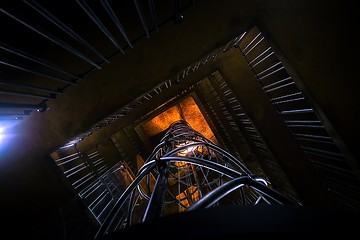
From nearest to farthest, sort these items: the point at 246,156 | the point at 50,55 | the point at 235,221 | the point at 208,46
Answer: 1. the point at 235,221
2. the point at 50,55
3. the point at 208,46
4. the point at 246,156

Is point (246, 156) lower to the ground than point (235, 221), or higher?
lower

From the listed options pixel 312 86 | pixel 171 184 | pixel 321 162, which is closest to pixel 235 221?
pixel 312 86

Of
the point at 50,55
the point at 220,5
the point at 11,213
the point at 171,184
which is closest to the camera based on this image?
the point at 50,55

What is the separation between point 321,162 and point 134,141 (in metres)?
7.38

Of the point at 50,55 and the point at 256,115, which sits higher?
the point at 50,55

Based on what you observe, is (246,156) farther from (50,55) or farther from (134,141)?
(50,55)

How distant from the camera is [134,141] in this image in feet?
33.3

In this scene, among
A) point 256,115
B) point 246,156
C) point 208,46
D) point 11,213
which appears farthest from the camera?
point 246,156

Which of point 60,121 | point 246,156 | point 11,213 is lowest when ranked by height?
point 246,156

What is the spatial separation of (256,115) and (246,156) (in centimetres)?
291

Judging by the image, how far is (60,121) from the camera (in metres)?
3.40

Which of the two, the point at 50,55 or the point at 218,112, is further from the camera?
the point at 218,112

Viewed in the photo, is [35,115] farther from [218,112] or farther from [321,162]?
[218,112]

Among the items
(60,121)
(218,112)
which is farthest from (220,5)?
(218,112)
